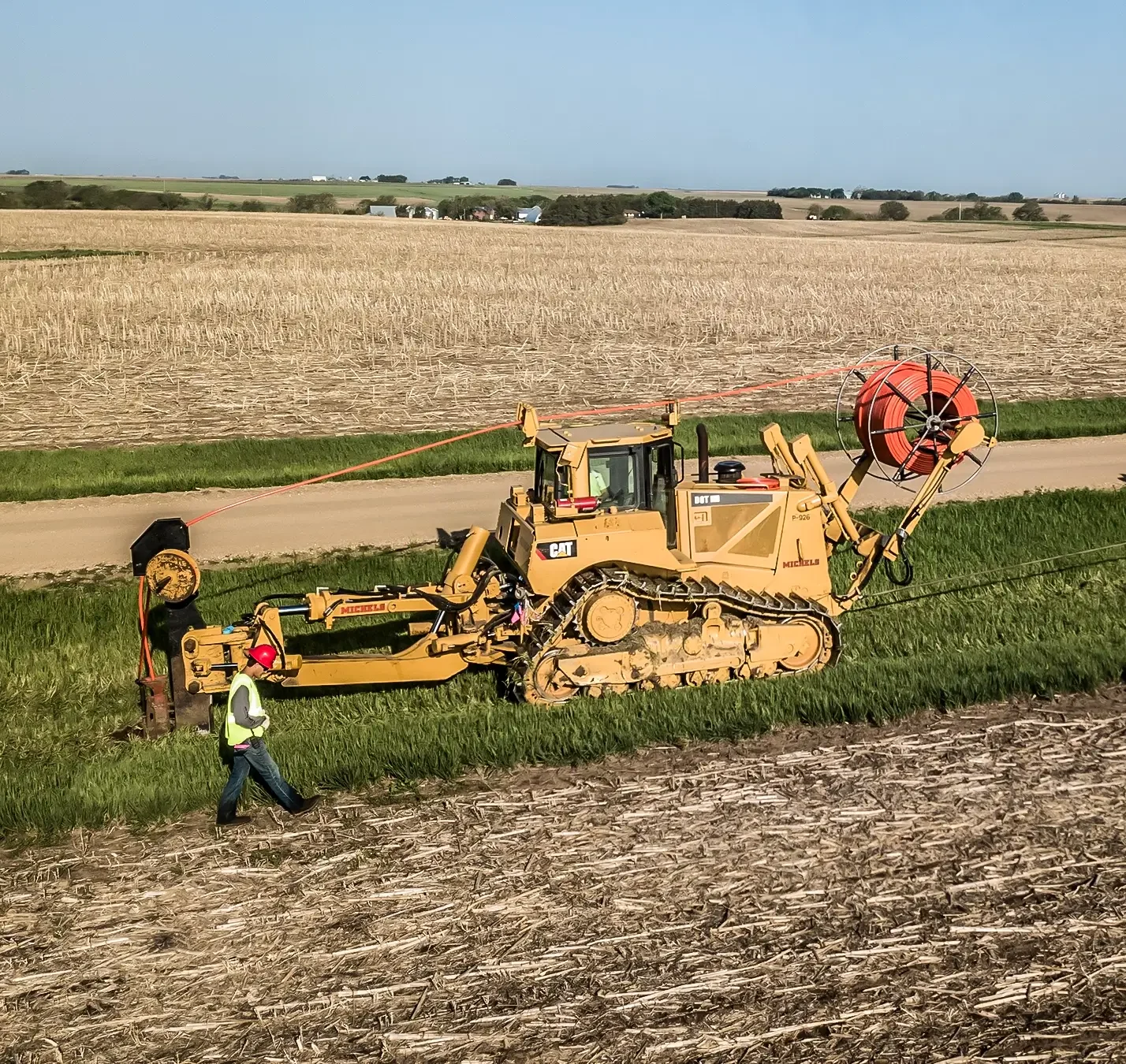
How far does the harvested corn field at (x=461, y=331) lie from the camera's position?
89.8ft

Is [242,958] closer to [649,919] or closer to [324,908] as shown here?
[324,908]

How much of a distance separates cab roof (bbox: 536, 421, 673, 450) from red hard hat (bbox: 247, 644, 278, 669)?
3154 millimetres

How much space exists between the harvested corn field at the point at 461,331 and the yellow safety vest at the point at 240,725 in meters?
15.3

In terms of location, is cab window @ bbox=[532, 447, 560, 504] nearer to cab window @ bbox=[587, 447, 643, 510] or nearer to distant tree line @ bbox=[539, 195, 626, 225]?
cab window @ bbox=[587, 447, 643, 510]

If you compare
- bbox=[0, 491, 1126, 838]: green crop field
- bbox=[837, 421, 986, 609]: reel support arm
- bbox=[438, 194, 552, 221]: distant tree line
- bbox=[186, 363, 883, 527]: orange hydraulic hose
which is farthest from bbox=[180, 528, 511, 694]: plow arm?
bbox=[438, 194, 552, 221]: distant tree line

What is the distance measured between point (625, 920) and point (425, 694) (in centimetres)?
465

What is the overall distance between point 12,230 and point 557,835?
68.0m

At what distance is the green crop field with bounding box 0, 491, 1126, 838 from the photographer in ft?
34.4

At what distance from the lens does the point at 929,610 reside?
580 inches

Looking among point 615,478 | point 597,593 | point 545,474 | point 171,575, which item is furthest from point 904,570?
point 171,575

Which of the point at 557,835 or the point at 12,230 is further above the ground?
the point at 12,230

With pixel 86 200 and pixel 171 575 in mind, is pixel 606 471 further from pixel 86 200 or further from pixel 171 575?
pixel 86 200

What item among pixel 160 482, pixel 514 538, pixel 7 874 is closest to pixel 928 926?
pixel 514 538

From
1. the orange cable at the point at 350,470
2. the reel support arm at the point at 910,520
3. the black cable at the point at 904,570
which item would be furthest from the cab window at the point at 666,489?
the black cable at the point at 904,570
